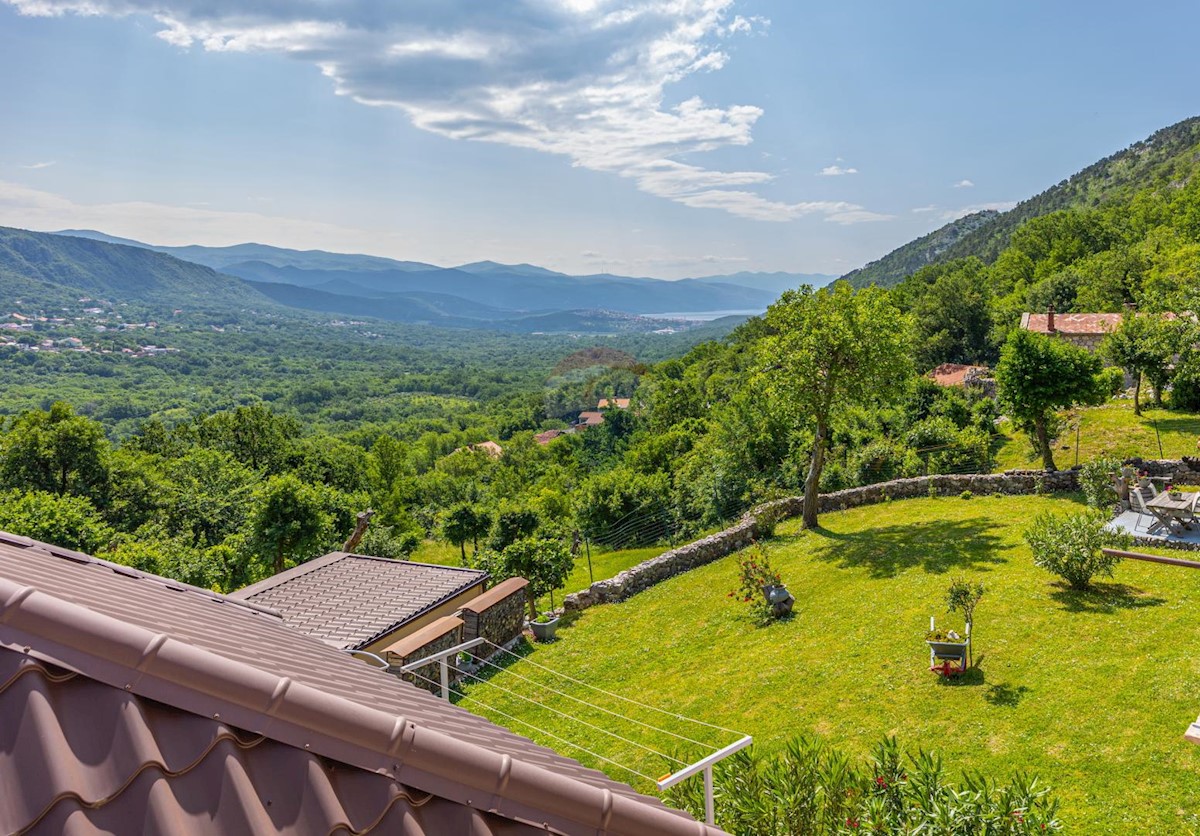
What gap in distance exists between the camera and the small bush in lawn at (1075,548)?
458 inches

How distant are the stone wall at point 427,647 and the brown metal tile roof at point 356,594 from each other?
2.15 feet

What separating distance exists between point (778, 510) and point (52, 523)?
23856 millimetres

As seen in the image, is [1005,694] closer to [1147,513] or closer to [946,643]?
[946,643]

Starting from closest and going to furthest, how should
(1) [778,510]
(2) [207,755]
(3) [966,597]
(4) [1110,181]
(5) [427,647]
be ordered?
(2) [207,755], (3) [966,597], (5) [427,647], (1) [778,510], (4) [1110,181]

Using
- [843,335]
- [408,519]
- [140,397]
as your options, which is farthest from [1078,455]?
[140,397]

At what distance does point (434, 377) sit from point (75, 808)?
188146 millimetres

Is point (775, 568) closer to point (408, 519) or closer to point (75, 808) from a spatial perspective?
point (75, 808)

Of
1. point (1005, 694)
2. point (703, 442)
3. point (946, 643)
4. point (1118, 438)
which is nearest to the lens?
point (1005, 694)

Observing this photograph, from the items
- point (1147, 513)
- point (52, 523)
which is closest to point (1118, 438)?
point (1147, 513)

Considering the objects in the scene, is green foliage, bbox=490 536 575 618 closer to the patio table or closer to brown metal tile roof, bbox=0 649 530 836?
the patio table

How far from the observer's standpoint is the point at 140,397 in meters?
128

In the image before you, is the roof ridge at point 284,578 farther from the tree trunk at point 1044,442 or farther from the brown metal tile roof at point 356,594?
the tree trunk at point 1044,442

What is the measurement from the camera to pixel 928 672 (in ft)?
33.9

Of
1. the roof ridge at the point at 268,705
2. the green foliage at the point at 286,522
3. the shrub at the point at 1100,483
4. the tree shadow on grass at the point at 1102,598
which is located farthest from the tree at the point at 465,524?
the roof ridge at the point at 268,705
